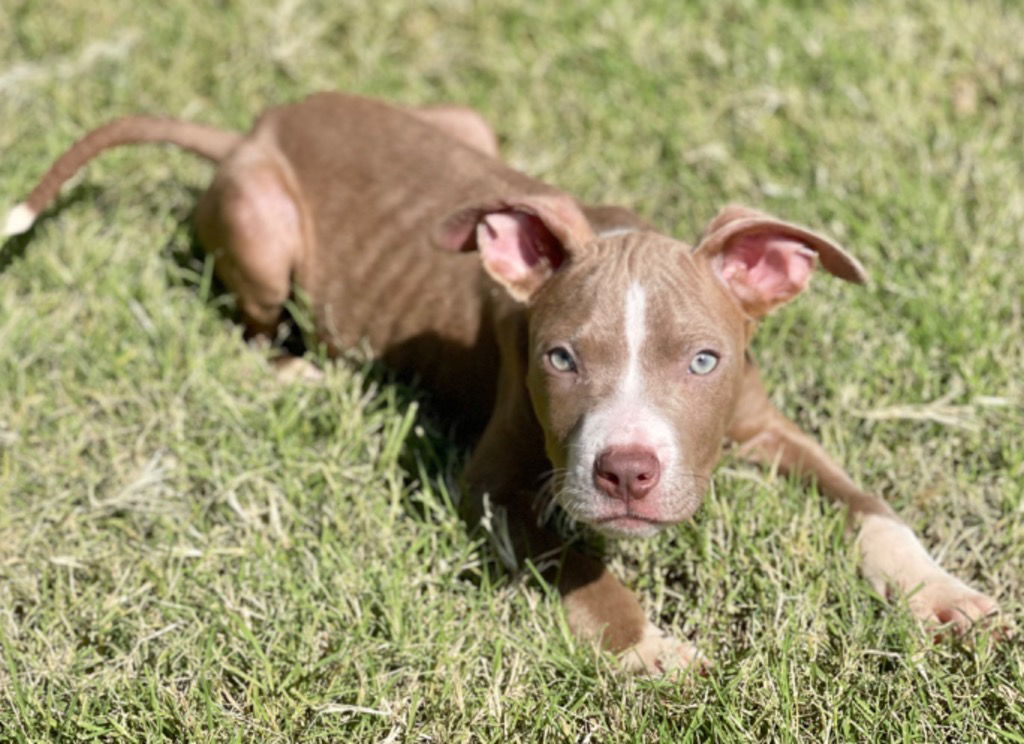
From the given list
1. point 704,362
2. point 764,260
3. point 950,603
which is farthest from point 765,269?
point 950,603

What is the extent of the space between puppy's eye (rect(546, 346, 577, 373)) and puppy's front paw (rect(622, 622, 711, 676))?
802 mm

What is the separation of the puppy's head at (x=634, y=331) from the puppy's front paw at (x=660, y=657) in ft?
1.28

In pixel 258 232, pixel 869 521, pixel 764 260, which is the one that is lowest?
pixel 869 521

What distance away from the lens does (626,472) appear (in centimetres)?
377

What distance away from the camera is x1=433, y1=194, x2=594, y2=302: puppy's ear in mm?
4461

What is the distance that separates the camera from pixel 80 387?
5.39m

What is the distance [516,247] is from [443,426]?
3.55 ft

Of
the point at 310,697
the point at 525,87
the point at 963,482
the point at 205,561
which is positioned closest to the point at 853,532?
the point at 963,482

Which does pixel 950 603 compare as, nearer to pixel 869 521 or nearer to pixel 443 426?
pixel 869 521

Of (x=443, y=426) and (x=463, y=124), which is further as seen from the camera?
(x=463, y=124)

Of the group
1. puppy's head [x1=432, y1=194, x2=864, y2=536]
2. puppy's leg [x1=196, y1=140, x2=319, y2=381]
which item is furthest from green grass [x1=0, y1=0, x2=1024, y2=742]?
puppy's head [x1=432, y1=194, x2=864, y2=536]

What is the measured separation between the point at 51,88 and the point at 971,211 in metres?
4.31

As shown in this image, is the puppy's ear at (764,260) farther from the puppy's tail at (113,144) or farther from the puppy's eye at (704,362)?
the puppy's tail at (113,144)

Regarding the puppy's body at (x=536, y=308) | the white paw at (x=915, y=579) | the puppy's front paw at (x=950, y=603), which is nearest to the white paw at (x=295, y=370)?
the puppy's body at (x=536, y=308)
